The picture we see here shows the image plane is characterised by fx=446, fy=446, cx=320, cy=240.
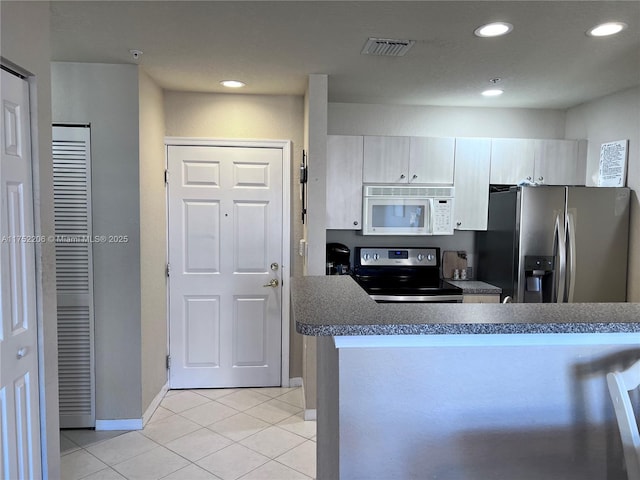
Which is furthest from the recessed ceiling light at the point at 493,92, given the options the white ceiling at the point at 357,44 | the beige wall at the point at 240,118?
the beige wall at the point at 240,118

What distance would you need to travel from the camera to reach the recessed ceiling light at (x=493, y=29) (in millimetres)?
2172

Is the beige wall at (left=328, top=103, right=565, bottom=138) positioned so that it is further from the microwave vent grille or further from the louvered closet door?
the louvered closet door

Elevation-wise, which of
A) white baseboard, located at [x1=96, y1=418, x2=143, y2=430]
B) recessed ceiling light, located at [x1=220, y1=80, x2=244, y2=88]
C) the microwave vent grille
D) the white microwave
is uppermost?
recessed ceiling light, located at [x1=220, y1=80, x2=244, y2=88]

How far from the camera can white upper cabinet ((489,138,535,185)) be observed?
376cm

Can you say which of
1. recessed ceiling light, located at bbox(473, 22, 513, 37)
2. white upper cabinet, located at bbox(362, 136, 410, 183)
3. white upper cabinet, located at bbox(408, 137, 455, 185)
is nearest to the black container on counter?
white upper cabinet, located at bbox(362, 136, 410, 183)

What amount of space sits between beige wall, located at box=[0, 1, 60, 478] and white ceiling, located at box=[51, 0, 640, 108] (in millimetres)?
230

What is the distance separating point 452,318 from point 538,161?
2903 mm

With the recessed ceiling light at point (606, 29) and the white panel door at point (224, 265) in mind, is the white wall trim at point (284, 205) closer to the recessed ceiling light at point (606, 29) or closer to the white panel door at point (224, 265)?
the white panel door at point (224, 265)

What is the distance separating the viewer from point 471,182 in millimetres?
3775

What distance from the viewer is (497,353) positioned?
1.54m

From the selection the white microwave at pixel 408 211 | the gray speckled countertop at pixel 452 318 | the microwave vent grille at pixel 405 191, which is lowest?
the gray speckled countertop at pixel 452 318

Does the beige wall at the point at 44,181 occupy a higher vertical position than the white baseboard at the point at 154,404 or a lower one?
higher

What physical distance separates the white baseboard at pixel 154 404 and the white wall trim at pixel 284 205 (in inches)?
21.7

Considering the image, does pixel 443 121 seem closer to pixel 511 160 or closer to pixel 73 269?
pixel 511 160
